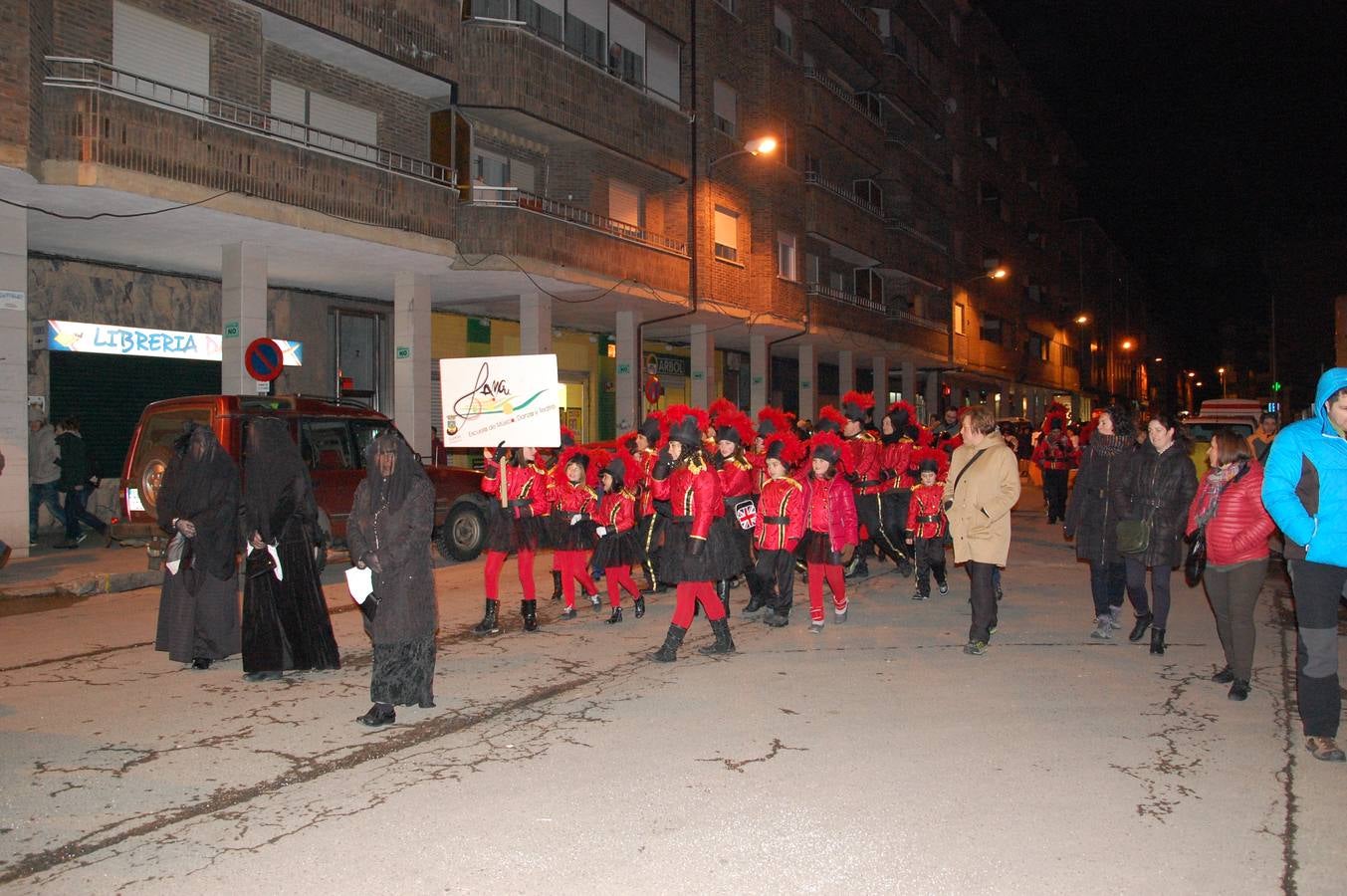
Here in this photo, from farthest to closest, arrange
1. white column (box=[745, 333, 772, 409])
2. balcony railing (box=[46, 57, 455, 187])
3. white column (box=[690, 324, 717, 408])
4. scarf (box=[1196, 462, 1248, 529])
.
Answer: white column (box=[745, 333, 772, 409]) < white column (box=[690, 324, 717, 408]) < balcony railing (box=[46, 57, 455, 187]) < scarf (box=[1196, 462, 1248, 529])

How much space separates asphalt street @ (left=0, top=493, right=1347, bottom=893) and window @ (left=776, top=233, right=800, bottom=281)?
2295 centimetres

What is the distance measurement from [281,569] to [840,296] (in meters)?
27.3

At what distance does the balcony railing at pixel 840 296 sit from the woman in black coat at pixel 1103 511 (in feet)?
73.2

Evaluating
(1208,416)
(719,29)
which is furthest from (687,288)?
(1208,416)

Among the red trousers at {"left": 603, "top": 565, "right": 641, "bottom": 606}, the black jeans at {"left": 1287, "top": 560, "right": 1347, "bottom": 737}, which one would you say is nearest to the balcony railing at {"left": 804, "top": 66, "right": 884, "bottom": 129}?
the red trousers at {"left": 603, "top": 565, "right": 641, "bottom": 606}

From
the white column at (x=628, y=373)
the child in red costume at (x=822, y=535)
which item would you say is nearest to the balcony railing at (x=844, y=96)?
the white column at (x=628, y=373)

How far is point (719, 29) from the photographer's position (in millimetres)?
27547

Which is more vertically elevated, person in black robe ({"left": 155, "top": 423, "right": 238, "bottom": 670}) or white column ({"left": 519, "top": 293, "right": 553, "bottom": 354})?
white column ({"left": 519, "top": 293, "right": 553, "bottom": 354})

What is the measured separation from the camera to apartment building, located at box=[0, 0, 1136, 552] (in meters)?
14.5

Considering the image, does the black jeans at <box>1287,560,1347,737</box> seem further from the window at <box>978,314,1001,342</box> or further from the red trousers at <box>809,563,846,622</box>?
the window at <box>978,314,1001,342</box>

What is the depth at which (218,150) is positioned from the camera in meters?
14.9

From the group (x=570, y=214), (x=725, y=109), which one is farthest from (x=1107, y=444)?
(x=725, y=109)

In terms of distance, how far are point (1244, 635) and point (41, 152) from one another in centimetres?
1393

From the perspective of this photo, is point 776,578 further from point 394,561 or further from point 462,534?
point 462,534
